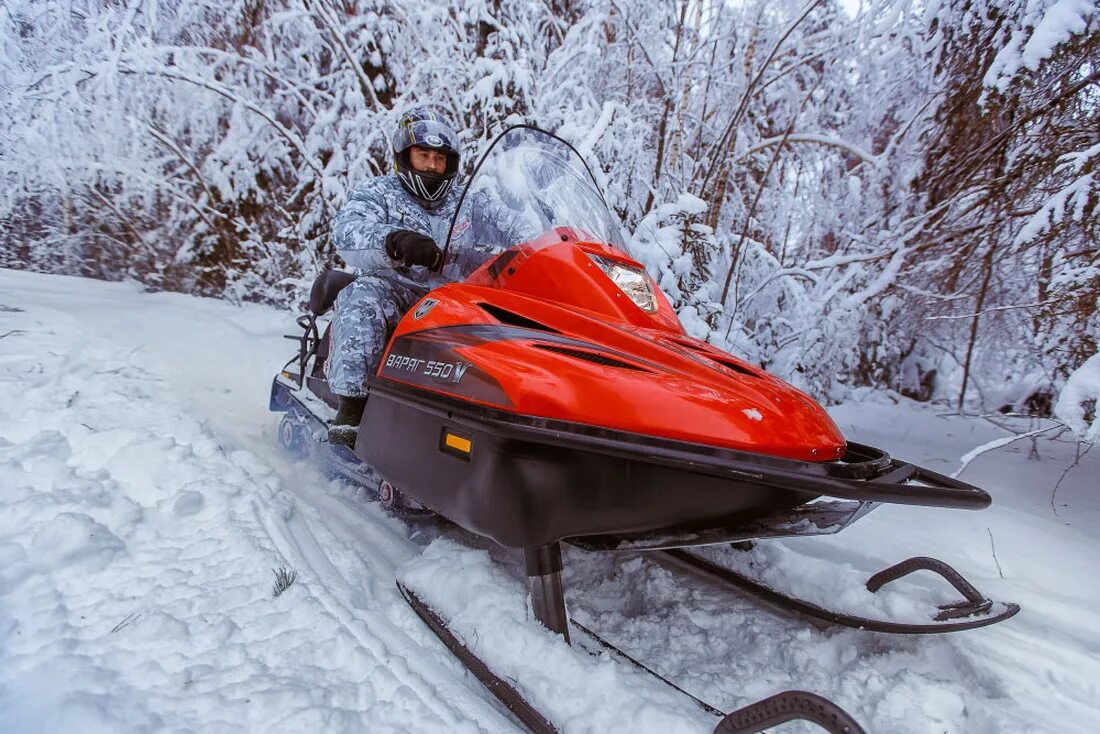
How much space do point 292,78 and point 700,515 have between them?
754 centimetres

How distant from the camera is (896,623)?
173cm

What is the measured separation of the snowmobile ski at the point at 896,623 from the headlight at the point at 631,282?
96 centimetres

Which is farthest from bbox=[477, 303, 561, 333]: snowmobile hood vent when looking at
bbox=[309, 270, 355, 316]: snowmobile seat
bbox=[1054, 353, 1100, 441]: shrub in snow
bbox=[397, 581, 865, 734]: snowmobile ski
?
bbox=[1054, 353, 1100, 441]: shrub in snow

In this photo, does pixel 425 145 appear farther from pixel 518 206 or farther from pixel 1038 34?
pixel 1038 34

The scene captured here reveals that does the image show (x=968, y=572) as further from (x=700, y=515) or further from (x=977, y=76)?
(x=977, y=76)

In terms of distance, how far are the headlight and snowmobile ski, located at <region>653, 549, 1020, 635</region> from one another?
96 cm

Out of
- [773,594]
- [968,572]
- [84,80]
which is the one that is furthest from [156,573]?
[84,80]

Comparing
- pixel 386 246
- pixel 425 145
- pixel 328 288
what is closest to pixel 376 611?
pixel 386 246

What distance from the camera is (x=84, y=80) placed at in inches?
242

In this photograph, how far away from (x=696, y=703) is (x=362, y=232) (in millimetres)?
2091

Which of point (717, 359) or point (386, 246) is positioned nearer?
point (717, 359)

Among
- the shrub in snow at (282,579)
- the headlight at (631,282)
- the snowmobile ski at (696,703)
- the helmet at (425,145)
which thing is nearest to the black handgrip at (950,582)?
the snowmobile ski at (696,703)

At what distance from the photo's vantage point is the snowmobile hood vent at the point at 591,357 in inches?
59.2

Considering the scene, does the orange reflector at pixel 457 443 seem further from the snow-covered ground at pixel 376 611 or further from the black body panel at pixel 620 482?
the snow-covered ground at pixel 376 611
